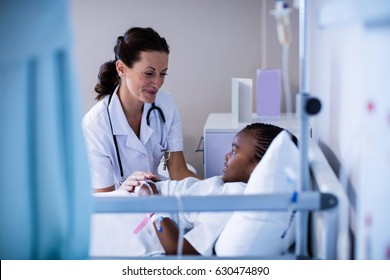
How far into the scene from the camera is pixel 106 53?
3217mm

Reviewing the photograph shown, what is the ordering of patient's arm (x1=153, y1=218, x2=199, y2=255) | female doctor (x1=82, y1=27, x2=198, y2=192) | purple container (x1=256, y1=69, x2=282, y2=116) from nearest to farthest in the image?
patient's arm (x1=153, y1=218, x2=199, y2=255) → female doctor (x1=82, y1=27, x2=198, y2=192) → purple container (x1=256, y1=69, x2=282, y2=116)

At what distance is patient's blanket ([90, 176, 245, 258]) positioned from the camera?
4.35 feet

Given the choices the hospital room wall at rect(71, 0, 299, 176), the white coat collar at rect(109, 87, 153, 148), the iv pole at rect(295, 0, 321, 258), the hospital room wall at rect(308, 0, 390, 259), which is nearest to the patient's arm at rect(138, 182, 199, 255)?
the iv pole at rect(295, 0, 321, 258)

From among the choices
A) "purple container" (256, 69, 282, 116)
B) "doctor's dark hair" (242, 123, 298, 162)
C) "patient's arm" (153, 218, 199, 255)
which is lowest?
"patient's arm" (153, 218, 199, 255)

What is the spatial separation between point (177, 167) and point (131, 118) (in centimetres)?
31

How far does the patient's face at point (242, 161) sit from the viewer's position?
1558mm

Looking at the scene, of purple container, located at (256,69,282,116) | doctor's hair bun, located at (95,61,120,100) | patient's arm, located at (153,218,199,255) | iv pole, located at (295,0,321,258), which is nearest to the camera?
iv pole, located at (295,0,321,258)

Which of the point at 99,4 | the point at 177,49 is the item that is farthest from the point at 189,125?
the point at 99,4

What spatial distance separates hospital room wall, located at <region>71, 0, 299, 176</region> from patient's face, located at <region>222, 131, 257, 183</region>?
1.57 meters

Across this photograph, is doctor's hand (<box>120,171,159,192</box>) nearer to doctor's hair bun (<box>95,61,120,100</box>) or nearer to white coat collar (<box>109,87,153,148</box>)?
white coat collar (<box>109,87,153,148</box>)

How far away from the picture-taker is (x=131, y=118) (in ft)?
6.88

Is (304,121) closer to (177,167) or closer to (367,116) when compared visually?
(367,116)

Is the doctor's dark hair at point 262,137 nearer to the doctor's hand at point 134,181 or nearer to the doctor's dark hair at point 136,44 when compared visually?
the doctor's hand at point 134,181

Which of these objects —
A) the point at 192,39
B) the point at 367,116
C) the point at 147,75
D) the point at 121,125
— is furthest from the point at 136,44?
the point at 367,116
